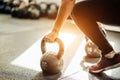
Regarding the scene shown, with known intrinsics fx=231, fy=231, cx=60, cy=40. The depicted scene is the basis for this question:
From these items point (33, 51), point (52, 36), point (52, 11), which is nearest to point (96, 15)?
point (52, 36)

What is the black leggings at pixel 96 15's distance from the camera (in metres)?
1.76

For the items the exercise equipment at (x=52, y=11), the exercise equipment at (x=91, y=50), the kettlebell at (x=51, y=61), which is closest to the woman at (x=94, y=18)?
the kettlebell at (x=51, y=61)

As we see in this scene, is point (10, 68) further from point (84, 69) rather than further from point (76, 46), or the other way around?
point (76, 46)

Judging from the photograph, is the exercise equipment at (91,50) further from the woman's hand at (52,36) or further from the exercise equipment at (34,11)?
the exercise equipment at (34,11)

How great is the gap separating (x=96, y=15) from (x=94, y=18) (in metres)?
0.04

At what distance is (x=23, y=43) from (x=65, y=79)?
105 centimetres

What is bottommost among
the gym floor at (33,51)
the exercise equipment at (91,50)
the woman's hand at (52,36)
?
the gym floor at (33,51)

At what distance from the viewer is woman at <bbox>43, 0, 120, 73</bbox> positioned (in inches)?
69.7

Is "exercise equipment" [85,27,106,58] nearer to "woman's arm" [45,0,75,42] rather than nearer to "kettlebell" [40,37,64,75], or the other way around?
"kettlebell" [40,37,64,75]

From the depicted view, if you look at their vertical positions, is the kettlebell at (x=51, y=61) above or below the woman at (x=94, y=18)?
below

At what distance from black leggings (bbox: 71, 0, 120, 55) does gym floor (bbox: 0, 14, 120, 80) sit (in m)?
0.36

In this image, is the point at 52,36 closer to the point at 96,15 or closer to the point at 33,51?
the point at 96,15

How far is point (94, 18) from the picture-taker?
73.9 inches

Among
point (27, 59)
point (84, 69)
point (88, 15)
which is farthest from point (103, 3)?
point (27, 59)
